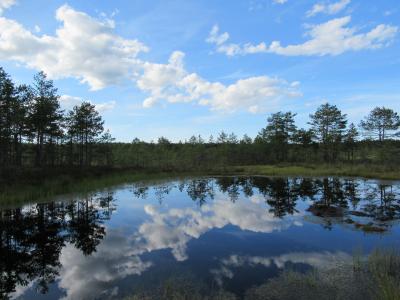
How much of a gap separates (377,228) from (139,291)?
1226 centimetres

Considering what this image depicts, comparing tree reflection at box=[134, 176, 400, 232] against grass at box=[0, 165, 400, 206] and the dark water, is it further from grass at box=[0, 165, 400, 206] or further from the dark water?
grass at box=[0, 165, 400, 206]

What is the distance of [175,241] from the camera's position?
1409 centimetres

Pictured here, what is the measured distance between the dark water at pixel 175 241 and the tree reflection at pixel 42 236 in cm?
4

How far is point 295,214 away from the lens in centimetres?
1955

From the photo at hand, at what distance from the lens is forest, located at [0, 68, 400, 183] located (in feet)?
129

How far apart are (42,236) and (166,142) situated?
3806 inches

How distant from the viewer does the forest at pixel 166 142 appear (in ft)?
129

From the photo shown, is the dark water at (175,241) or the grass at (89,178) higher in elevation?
the grass at (89,178)

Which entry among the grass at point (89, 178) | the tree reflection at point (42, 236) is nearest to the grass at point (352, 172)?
the grass at point (89, 178)

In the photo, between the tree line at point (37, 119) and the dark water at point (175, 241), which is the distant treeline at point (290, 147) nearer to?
the tree line at point (37, 119)

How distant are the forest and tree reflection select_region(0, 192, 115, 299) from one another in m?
19.3

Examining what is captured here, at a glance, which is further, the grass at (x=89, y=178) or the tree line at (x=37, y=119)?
the tree line at (x=37, y=119)

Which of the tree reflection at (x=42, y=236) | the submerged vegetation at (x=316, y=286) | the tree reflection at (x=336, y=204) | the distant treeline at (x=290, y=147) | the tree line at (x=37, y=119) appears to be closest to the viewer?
the submerged vegetation at (x=316, y=286)

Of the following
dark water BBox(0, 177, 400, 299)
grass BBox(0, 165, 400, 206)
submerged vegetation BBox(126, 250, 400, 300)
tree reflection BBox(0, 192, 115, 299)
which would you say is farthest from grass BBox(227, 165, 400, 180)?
tree reflection BBox(0, 192, 115, 299)
